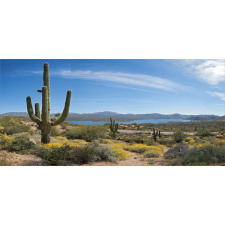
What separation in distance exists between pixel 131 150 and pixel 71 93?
12.6ft

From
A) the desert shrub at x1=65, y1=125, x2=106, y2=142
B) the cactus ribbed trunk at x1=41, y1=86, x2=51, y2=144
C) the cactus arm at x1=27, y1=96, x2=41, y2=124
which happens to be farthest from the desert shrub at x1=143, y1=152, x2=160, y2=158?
the cactus arm at x1=27, y1=96, x2=41, y2=124

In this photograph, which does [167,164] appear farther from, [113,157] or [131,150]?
[131,150]

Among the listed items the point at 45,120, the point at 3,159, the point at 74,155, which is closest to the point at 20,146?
the point at 3,159

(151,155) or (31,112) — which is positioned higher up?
(31,112)

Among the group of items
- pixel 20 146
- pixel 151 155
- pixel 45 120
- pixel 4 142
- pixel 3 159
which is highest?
pixel 45 120

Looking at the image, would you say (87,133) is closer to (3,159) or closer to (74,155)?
(74,155)

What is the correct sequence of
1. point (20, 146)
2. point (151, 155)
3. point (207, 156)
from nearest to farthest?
point (207, 156)
point (20, 146)
point (151, 155)

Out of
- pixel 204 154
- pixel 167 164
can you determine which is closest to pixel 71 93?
pixel 167 164

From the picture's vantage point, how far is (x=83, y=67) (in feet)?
23.4

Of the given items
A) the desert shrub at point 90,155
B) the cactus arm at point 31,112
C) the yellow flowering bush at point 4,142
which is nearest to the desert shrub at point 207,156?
the desert shrub at point 90,155

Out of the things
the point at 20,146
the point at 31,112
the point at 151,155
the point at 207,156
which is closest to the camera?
the point at 207,156

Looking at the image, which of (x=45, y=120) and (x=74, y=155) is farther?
(x=45, y=120)

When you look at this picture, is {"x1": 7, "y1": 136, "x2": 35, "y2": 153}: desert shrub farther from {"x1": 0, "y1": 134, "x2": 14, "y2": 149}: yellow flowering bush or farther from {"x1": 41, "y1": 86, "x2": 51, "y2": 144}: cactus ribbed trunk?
{"x1": 41, "y1": 86, "x2": 51, "y2": 144}: cactus ribbed trunk

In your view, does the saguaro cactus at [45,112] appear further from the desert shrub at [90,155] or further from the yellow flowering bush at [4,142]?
the desert shrub at [90,155]
